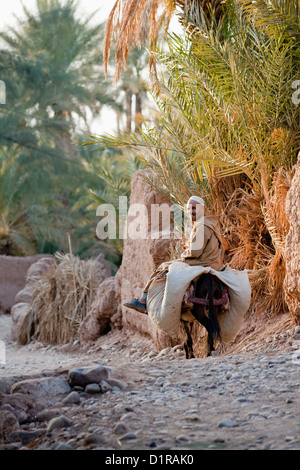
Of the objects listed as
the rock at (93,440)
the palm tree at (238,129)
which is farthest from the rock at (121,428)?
the palm tree at (238,129)

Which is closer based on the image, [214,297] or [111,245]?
[214,297]

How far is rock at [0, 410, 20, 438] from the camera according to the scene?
3.37 meters

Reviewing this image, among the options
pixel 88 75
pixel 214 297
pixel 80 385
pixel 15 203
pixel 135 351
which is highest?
pixel 88 75

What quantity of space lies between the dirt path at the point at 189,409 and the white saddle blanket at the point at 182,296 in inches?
33.1

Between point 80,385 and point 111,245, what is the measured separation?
14.6 meters

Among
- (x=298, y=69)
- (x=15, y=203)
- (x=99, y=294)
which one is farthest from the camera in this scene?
(x=15, y=203)

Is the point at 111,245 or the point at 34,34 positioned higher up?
the point at 34,34

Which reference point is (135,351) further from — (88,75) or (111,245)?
(88,75)

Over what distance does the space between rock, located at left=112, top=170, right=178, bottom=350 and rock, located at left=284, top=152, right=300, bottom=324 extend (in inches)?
75.5

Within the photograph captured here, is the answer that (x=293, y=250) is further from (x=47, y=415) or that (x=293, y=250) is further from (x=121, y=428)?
(x=121, y=428)

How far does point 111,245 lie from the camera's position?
18.6 metres
